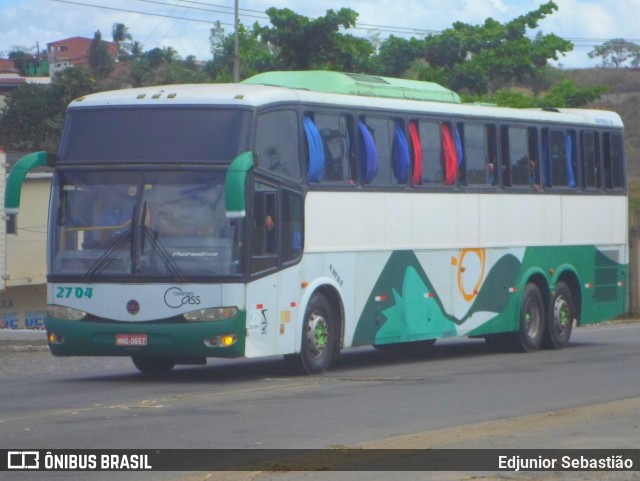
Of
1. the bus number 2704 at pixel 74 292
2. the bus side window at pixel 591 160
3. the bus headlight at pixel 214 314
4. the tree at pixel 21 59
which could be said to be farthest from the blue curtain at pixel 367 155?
the tree at pixel 21 59

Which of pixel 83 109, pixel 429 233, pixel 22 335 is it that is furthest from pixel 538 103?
pixel 83 109

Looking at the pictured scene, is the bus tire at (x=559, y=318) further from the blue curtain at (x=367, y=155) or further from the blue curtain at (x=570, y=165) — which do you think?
the blue curtain at (x=367, y=155)

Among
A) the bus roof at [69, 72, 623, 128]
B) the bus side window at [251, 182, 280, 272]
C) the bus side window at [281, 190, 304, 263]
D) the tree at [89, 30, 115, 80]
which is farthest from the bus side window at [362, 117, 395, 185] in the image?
the tree at [89, 30, 115, 80]

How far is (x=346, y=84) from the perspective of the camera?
17.8 m

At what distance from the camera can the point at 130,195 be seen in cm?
1521

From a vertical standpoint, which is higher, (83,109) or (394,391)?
(83,109)

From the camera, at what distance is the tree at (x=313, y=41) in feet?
131

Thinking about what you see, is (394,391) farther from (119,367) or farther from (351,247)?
(119,367)

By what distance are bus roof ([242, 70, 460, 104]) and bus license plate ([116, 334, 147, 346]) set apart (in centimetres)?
436

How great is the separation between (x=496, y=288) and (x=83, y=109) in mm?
7611

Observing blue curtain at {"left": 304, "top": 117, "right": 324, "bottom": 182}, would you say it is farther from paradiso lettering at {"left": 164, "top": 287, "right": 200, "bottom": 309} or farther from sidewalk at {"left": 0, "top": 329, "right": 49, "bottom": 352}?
sidewalk at {"left": 0, "top": 329, "right": 49, "bottom": 352}

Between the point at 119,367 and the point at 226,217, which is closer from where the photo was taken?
the point at 226,217

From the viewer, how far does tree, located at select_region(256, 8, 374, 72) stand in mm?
39906

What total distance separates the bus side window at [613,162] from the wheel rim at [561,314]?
96.4 inches
